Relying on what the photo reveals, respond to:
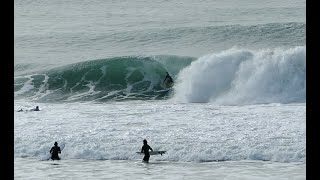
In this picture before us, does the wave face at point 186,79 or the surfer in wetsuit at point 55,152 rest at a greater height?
the wave face at point 186,79

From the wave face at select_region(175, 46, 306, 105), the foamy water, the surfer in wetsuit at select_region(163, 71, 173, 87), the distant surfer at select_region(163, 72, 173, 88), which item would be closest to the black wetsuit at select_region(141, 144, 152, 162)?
the foamy water

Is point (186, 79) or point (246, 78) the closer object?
point (246, 78)

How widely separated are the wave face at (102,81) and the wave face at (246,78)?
1.63 m

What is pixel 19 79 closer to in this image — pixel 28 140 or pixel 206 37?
pixel 206 37

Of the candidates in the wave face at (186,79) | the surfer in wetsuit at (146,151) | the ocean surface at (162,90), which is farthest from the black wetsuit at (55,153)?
the wave face at (186,79)

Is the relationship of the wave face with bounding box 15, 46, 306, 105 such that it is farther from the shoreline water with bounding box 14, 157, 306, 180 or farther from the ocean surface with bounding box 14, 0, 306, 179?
the shoreline water with bounding box 14, 157, 306, 180

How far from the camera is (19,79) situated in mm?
33625

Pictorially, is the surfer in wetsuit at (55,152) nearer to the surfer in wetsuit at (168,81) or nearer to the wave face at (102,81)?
the wave face at (102,81)

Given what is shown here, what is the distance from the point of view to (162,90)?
29812 millimetres

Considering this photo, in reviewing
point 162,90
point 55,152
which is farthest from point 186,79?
point 55,152

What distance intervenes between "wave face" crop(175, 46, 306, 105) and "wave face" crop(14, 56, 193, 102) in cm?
163

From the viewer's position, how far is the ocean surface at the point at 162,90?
591 inches

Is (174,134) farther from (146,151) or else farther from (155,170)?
(155,170)

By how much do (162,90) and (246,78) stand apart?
157 inches
